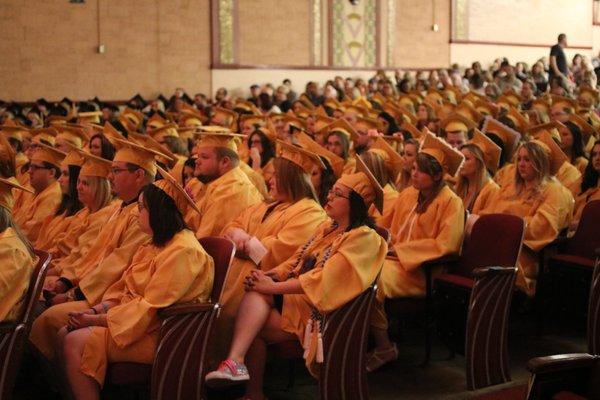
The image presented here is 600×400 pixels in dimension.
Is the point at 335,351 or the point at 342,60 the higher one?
the point at 342,60

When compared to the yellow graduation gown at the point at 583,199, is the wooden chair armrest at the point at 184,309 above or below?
below

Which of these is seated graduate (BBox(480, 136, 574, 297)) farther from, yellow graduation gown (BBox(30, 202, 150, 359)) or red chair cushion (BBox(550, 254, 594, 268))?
yellow graduation gown (BBox(30, 202, 150, 359))

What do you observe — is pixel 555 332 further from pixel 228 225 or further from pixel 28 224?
pixel 28 224

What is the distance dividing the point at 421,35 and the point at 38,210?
18016 mm

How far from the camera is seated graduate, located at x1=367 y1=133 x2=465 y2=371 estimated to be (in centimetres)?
494

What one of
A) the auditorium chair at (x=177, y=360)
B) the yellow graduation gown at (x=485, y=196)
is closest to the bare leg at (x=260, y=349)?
the auditorium chair at (x=177, y=360)

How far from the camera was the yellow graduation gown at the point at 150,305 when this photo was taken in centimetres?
380

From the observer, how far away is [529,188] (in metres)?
5.85

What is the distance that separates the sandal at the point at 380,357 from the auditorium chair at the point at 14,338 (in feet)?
6.84

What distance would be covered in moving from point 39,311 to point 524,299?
3026 millimetres

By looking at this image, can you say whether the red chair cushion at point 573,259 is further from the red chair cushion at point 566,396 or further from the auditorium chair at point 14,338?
the auditorium chair at point 14,338

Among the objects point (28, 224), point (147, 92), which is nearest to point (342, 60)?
point (147, 92)

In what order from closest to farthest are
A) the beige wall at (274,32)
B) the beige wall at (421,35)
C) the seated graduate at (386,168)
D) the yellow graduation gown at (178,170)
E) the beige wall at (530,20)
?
the seated graduate at (386,168), the yellow graduation gown at (178,170), the beige wall at (274,32), the beige wall at (421,35), the beige wall at (530,20)

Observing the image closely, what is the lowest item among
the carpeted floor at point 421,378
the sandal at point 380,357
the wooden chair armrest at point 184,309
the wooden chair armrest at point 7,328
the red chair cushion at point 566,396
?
the carpeted floor at point 421,378
